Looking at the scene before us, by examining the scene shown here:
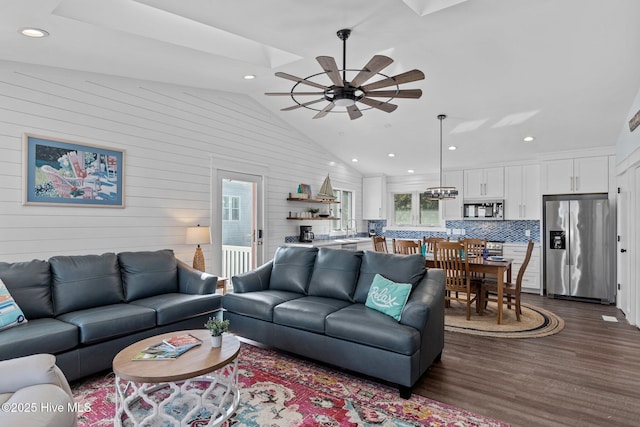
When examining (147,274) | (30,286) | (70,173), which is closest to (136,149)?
(70,173)

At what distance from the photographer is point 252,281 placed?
4.14 m

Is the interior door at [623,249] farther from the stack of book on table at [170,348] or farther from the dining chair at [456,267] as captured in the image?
the stack of book on table at [170,348]

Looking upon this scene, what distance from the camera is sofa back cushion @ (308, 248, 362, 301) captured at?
12.2ft

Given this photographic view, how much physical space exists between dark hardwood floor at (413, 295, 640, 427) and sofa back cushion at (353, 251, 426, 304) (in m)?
0.84

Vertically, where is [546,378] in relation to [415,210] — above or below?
below

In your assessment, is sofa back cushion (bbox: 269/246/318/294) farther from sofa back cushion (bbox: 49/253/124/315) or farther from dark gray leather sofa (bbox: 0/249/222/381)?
sofa back cushion (bbox: 49/253/124/315)

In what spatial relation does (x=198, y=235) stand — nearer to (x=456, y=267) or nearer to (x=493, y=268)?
(x=456, y=267)

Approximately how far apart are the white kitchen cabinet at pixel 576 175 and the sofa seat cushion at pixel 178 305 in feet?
19.5

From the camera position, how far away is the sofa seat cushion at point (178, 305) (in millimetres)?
3365

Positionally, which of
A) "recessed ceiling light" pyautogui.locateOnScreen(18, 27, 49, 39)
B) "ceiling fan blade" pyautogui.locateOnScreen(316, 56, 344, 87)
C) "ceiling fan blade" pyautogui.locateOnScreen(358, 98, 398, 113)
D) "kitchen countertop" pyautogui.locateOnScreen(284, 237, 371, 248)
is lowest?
"kitchen countertop" pyautogui.locateOnScreen(284, 237, 371, 248)

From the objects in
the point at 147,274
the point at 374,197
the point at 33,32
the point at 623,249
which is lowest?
the point at 147,274

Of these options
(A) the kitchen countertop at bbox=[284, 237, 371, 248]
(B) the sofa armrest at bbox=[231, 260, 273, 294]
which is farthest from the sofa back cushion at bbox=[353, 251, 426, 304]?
(A) the kitchen countertop at bbox=[284, 237, 371, 248]

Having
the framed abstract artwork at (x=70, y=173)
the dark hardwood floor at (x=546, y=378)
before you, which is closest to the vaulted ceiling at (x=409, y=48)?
the framed abstract artwork at (x=70, y=173)

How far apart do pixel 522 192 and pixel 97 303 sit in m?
7.02
